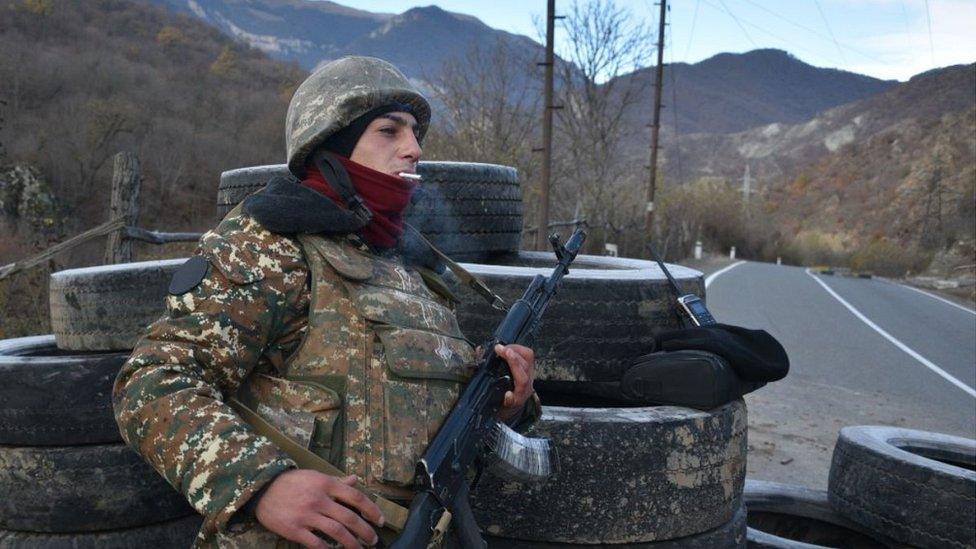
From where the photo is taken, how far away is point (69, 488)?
2746 mm

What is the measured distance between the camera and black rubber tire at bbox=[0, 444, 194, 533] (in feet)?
9.01

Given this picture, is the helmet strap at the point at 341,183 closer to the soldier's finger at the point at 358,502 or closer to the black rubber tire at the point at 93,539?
the soldier's finger at the point at 358,502

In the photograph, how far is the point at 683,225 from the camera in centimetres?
3450

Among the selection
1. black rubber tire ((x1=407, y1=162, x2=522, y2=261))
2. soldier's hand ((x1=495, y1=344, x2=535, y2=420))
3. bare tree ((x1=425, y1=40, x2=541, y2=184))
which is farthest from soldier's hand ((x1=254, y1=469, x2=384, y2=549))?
bare tree ((x1=425, y1=40, x2=541, y2=184))

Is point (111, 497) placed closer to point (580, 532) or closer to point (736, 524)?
point (580, 532)

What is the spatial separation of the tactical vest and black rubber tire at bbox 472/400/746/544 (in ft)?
2.87

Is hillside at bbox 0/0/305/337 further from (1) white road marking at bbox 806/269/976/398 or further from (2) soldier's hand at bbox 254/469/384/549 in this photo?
(2) soldier's hand at bbox 254/469/384/549

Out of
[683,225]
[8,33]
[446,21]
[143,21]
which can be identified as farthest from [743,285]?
[446,21]

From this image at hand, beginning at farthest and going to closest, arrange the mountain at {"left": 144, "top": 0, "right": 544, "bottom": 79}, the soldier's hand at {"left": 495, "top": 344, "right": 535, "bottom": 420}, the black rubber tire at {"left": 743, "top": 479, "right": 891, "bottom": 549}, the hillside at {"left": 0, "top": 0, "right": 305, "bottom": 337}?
1. the mountain at {"left": 144, "top": 0, "right": 544, "bottom": 79}
2. the hillside at {"left": 0, "top": 0, "right": 305, "bottom": 337}
3. the black rubber tire at {"left": 743, "top": 479, "right": 891, "bottom": 549}
4. the soldier's hand at {"left": 495, "top": 344, "right": 535, "bottom": 420}

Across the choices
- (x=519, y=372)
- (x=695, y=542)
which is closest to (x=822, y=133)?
(x=695, y=542)

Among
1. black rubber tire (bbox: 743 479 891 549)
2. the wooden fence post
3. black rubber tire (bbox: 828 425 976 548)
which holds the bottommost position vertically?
black rubber tire (bbox: 743 479 891 549)

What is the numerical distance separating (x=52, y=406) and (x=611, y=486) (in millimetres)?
1923

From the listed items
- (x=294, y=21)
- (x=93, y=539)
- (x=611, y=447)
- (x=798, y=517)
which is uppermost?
(x=294, y=21)

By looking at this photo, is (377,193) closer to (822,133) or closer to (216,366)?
(216,366)
